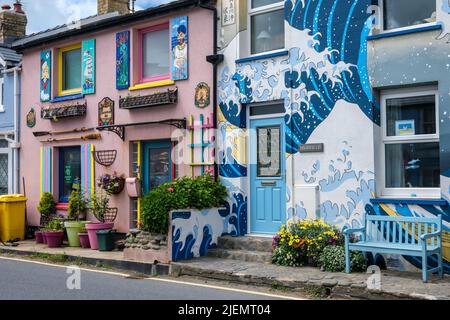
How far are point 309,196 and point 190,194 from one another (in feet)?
7.53

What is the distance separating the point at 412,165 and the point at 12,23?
14.8 meters

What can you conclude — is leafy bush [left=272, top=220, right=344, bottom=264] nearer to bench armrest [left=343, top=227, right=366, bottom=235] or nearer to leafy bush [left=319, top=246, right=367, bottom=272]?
leafy bush [left=319, top=246, right=367, bottom=272]

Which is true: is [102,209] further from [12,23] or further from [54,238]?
[12,23]

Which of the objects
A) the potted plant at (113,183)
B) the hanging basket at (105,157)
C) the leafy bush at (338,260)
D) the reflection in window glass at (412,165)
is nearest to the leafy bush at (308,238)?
the leafy bush at (338,260)

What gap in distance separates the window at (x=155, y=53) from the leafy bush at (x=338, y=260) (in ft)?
19.2

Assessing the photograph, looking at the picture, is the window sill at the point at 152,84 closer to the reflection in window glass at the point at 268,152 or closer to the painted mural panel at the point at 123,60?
the painted mural panel at the point at 123,60

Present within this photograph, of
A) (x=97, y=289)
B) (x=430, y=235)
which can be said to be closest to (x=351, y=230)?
(x=430, y=235)

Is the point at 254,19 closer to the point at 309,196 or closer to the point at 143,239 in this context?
the point at 309,196

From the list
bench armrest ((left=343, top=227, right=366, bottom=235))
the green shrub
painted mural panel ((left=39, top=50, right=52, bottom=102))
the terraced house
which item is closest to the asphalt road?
bench armrest ((left=343, top=227, right=366, bottom=235))

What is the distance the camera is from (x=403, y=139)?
9680mm

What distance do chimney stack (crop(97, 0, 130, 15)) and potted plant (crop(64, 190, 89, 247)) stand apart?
6.41 m

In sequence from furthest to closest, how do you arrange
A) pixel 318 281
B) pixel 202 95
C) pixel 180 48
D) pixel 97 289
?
pixel 180 48, pixel 202 95, pixel 97 289, pixel 318 281

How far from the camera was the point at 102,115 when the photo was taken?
14.3 m
